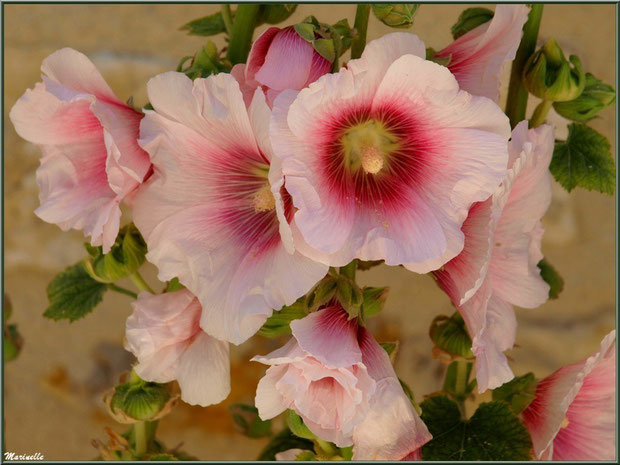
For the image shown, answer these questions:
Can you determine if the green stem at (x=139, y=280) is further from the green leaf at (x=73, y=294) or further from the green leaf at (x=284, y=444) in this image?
the green leaf at (x=284, y=444)

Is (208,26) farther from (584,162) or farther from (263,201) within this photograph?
(584,162)

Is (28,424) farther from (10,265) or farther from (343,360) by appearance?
(343,360)

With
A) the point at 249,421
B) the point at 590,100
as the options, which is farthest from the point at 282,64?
the point at 249,421

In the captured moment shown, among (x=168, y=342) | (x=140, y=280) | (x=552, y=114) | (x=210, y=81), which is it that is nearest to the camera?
(x=210, y=81)

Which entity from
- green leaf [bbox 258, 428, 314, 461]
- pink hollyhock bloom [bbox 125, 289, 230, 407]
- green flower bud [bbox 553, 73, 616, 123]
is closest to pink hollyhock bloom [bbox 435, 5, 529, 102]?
green flower bud [bbox 553, 73, 616, 123]

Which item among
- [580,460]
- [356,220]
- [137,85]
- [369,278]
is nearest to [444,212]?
[356,220]

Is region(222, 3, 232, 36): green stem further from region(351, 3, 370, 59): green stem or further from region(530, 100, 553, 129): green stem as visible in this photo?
region(530, 100, 553, 129): green stem
